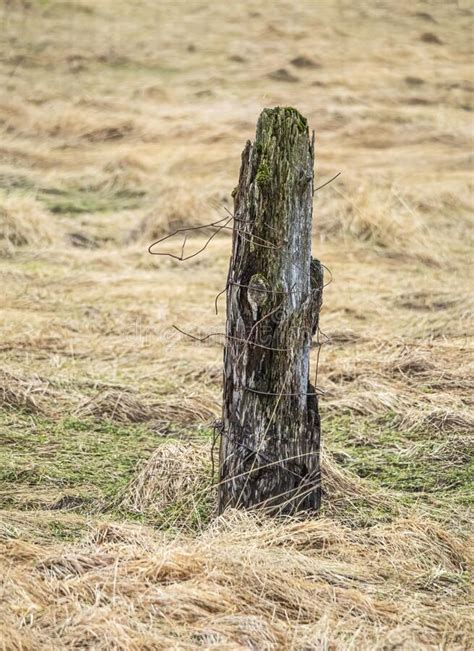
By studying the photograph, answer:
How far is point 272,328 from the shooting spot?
4.33m

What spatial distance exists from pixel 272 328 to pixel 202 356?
2915 mm

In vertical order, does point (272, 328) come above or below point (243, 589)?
above

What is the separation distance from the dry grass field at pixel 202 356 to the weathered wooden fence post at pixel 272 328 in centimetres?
20

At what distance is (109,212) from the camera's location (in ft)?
38.5

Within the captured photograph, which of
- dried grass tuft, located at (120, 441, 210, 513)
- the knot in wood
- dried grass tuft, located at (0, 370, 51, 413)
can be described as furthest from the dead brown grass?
dried grass tuft, located at (0, 370, 51, 413)

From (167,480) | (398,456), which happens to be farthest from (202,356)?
(167,480)

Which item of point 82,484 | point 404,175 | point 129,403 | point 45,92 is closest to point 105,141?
point 45,92

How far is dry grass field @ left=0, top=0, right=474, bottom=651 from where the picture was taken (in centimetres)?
364

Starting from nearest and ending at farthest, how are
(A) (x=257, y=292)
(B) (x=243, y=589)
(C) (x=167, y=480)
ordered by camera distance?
(B) (x=243, y=589), (A) (x=257, y=292), (C) (x=167, y=480)

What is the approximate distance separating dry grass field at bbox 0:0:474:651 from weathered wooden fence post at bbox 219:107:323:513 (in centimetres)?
20

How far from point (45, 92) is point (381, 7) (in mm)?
9092

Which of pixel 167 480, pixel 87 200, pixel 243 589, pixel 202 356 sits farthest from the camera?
pixel 87 200

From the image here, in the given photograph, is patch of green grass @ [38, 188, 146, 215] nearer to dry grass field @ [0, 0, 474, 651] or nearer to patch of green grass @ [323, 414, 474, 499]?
dry grass field @ [0, 0, 474, 651]

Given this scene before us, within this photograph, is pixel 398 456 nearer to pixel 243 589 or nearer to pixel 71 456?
pixel 71 456
